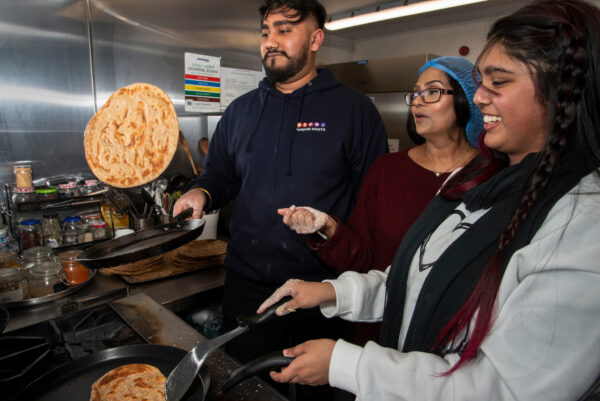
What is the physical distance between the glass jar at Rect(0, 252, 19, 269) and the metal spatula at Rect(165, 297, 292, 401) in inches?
45.2

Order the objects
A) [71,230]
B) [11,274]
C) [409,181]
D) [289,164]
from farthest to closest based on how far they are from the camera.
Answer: [71,230], [289,164], [11,274], [409,181]

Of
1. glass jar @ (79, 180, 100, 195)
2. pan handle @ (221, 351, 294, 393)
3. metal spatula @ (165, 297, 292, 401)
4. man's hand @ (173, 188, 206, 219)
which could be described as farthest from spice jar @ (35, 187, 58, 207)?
pan handle @ (221, 351, 294, 393)

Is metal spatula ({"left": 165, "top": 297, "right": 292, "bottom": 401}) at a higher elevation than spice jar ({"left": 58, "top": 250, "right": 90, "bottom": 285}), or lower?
higher

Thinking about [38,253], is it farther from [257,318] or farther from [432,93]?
[432,93]

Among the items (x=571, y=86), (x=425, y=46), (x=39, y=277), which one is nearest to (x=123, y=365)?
(x=39, y=277)

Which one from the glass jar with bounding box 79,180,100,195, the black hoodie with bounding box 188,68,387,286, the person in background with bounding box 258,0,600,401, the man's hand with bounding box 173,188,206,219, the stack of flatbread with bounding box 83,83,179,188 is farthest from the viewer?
the glass jar with bounding box 79,180,100,195

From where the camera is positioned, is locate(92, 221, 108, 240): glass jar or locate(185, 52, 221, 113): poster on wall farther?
locate(185, 52, 221, 113): poster on wall

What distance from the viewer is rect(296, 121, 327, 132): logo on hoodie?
1.49 m

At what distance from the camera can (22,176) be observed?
1773mm

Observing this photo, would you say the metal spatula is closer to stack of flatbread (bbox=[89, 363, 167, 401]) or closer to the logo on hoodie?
stack of flatbread (bbox=[89, 363, 167, 401])

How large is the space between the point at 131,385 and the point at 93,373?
0.41 ft

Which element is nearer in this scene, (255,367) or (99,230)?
(255,367)

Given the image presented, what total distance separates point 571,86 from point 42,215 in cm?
221

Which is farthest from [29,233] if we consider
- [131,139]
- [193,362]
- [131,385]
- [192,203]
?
[193,362]
